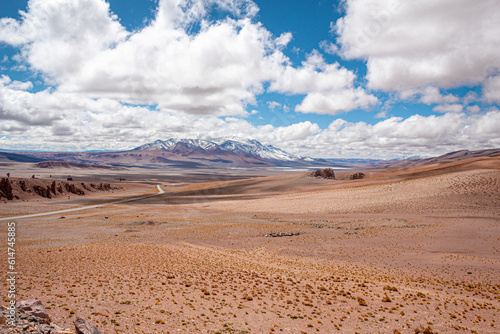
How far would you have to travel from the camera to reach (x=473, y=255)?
19.4 m

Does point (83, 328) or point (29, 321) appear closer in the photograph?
point (83, 328)

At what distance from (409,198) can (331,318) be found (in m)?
41.3

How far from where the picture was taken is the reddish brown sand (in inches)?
379

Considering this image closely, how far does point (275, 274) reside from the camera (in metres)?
15.6

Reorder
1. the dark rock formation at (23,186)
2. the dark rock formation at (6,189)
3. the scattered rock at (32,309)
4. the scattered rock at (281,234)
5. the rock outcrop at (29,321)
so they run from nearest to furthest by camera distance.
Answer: the rock outcrop at (29,321) → the scattered rock at (32,309) → the scattered rock at (281,234) → the dark rock formation at (6,189) → the dark rock formation at (23,186)

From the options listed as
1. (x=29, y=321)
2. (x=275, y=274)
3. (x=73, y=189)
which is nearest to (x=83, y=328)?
(x=29, y=321)

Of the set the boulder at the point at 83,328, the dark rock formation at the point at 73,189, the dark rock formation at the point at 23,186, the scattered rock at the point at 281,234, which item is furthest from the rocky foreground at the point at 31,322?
the dark rock formation at the point at 73,189

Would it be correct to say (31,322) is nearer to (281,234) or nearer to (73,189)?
(281,234)

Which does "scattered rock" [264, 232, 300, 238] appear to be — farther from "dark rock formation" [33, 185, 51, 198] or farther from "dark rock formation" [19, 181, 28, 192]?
"dark rock formation" [19, 181, 28, 192]

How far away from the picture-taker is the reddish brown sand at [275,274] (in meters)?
9.62

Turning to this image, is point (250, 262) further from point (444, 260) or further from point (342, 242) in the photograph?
point (444, 260)

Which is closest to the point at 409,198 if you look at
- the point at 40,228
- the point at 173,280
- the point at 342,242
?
the point at 342,242

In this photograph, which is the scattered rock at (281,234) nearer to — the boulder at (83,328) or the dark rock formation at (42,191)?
the boulder at (83,328)

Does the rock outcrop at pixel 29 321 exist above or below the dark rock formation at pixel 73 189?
above
